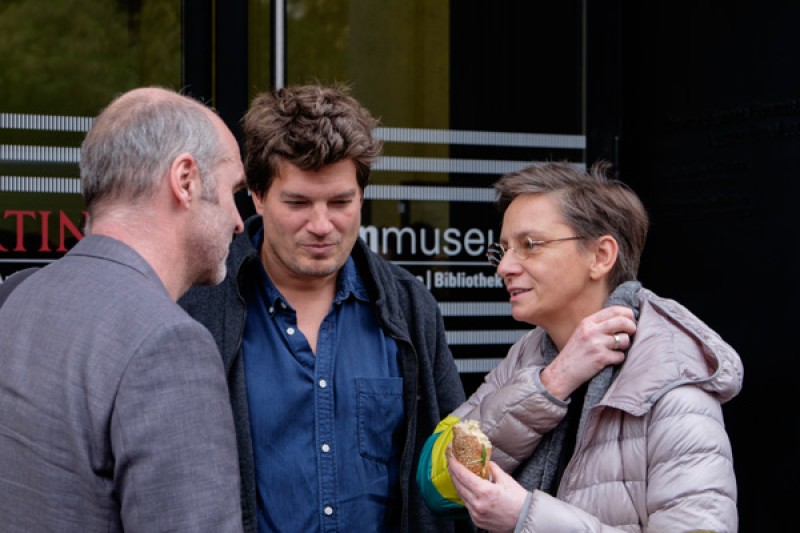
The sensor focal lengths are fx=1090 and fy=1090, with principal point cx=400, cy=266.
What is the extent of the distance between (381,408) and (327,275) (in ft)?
1.25

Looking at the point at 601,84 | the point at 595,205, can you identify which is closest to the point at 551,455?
the point at 595,205

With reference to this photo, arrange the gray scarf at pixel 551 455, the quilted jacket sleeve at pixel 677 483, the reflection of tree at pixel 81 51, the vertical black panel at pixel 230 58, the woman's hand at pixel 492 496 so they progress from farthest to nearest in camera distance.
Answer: the vertical black panel at pixel 230 58 → the reflection of tree at pixel 81 51 → the gray scarf at pixel 551 455 → the woman's hand at pixel 492 496 → the quilted jacket sleeve at pixel 677 483

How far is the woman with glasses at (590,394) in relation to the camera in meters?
2.22

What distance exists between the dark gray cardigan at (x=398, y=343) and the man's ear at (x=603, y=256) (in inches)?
24.2

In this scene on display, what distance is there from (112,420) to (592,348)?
3.64 ft

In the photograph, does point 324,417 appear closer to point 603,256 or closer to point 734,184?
point 603,256

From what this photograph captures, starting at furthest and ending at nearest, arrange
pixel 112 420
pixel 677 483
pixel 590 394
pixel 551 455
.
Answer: pixel 551 455
pixel 590 394
pixel 677 483
pixel 112 420

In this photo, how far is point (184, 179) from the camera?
1994 mm

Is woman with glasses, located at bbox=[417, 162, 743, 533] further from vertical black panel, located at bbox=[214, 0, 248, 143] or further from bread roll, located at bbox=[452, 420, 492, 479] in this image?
vertical black panel, located at bbox=[214, 0, 248, 143]

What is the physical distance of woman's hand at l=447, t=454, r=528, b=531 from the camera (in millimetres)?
2312

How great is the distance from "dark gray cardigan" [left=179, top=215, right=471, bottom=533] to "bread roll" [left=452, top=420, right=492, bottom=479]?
1.72 feet

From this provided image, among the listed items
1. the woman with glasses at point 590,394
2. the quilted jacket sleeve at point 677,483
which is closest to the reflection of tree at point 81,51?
the woman with glasses at point 590,394

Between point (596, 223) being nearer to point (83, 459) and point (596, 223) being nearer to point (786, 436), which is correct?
point (83, 459)

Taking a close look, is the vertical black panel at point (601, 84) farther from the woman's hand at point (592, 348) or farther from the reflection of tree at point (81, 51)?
the woman's hand at point (592, 348)
